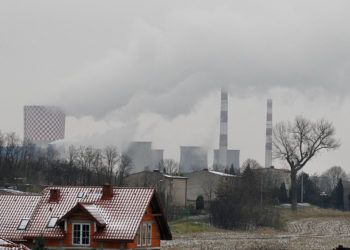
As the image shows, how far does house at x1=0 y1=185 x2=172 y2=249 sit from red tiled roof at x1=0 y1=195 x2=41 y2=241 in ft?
0.95

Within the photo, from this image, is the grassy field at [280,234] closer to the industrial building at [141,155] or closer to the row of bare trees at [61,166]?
the row of bare trees at [61,166]

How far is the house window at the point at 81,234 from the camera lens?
46.5 metres

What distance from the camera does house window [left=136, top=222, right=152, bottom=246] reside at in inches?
1844

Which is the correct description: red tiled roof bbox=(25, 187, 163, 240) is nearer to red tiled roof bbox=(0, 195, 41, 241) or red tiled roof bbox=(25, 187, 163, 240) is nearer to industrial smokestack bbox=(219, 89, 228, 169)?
red tiled roof bbox=(0, 195, 41, 241)

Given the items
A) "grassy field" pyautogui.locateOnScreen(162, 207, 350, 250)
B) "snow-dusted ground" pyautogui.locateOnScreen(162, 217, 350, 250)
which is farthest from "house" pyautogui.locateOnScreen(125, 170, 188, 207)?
"snow-dusted ground" pyautogui.locateOnScreen(162, 217, 350, 250)

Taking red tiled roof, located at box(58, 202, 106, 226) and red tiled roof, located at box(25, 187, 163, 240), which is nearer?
red tiled roof, located at box(25, 187, 163, 240)

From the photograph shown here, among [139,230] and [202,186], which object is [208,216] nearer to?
[202,186]

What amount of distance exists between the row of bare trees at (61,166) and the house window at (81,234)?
4561 centimetres

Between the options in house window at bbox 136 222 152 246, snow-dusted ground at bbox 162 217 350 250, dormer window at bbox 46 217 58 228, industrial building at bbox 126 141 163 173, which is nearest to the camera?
house window at bbox 136 222 152 246

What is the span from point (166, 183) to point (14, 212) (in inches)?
2467

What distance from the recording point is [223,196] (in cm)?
9650

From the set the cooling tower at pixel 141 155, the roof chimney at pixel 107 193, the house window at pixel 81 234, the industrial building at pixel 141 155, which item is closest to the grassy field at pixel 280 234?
the roof chimney at pixel 107 193

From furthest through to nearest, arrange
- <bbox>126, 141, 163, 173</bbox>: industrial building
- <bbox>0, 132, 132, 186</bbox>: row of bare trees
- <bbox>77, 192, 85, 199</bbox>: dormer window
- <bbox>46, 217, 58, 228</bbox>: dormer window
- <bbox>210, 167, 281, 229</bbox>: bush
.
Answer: <bbox>126, 141, 163, 173</bbox>: industrial building < <bbox>0, 132, 132, 186</bbox>: row of bare trees < <bbox>210, 167, 281, 229</bbox>: bush < <bbox>77, 192, 85, 199</bbox>: dormer window < <bbox>46, 217, 58, 228</bbox>: dormer window

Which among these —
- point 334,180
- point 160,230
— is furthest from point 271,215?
point 334,180
